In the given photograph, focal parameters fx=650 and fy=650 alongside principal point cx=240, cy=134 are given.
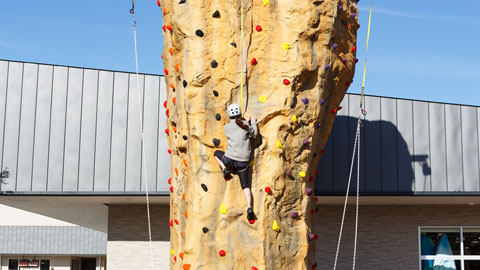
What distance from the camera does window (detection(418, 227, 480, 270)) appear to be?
64.8 ft

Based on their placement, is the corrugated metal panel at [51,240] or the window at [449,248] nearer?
the window at [449,248]

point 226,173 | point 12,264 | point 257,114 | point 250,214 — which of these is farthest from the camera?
point 12,264

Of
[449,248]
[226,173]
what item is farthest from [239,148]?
[449,248]

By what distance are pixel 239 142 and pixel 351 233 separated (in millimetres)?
11649

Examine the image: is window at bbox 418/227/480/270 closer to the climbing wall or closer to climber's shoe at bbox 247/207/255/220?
the climbing wall

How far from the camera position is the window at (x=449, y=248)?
64.8 feet

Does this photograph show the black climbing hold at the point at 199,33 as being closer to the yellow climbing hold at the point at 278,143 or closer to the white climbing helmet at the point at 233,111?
the white climbing helmet at the point at 233,111

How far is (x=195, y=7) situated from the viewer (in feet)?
31.5

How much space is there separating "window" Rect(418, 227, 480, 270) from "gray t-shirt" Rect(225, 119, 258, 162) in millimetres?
12218

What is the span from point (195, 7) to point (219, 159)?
90.1 inches

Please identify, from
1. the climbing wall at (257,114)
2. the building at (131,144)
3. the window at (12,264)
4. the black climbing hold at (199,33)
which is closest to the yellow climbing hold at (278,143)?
the climbing wall at (257,114)

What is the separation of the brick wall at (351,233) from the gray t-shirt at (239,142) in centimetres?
1070

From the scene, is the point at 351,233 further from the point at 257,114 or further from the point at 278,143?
the point at 257,114

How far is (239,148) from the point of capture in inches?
355
